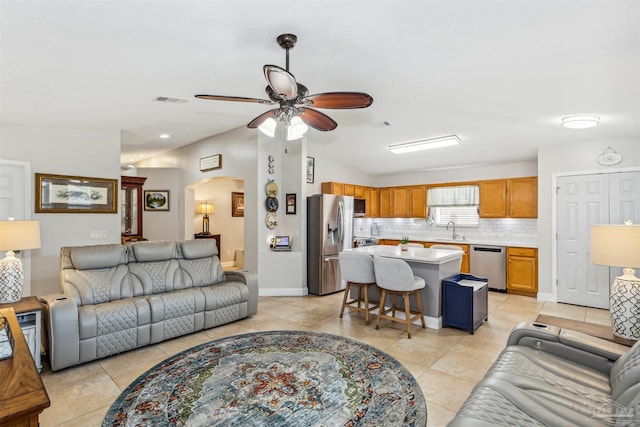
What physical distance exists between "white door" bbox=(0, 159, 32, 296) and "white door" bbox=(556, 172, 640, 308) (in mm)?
7650

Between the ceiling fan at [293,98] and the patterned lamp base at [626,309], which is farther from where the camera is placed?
the patterned lamp base at [626,309]

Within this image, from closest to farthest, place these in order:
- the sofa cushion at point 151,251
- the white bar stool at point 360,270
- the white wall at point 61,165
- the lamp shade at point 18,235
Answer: the lamp shade at point 18,235 → the sofa cushion at point 151,251 → the white bar stool at point 360,270 → the white wall at point 61,165

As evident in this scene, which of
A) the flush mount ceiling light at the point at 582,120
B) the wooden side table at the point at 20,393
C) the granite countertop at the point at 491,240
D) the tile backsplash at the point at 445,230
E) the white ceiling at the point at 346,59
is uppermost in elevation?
the white ceiling at the point at 346,59

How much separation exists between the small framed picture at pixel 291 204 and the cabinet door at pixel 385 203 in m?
2.88

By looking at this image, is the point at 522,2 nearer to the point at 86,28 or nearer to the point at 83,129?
the point at 86,28

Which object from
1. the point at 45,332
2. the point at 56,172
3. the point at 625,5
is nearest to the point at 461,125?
the point at 625,5

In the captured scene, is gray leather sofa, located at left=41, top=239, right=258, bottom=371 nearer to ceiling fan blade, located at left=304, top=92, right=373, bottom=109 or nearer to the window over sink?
ceiling fan blade, located at left=304, top=92, right=373, bottom=109

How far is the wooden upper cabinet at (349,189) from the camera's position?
6.72 metres

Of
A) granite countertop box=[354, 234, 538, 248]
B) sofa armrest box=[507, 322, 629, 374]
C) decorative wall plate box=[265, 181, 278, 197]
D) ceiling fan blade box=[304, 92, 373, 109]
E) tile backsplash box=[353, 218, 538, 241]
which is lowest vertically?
sofa armrest box=[507, 322, 629, 374]

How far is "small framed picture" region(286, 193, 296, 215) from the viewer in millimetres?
5656

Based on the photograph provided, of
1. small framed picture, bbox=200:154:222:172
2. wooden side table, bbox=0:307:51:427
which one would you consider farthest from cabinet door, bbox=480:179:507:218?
wooden side table, bbox=0:307:51:427

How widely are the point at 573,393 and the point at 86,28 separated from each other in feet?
12.3

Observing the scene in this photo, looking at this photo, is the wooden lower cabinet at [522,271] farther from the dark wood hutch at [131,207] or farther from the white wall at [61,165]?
the dark wood hutch at [131,207]

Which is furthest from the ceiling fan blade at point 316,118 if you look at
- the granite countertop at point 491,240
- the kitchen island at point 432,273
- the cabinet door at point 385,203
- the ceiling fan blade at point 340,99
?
the cabinet door at point 385,203
